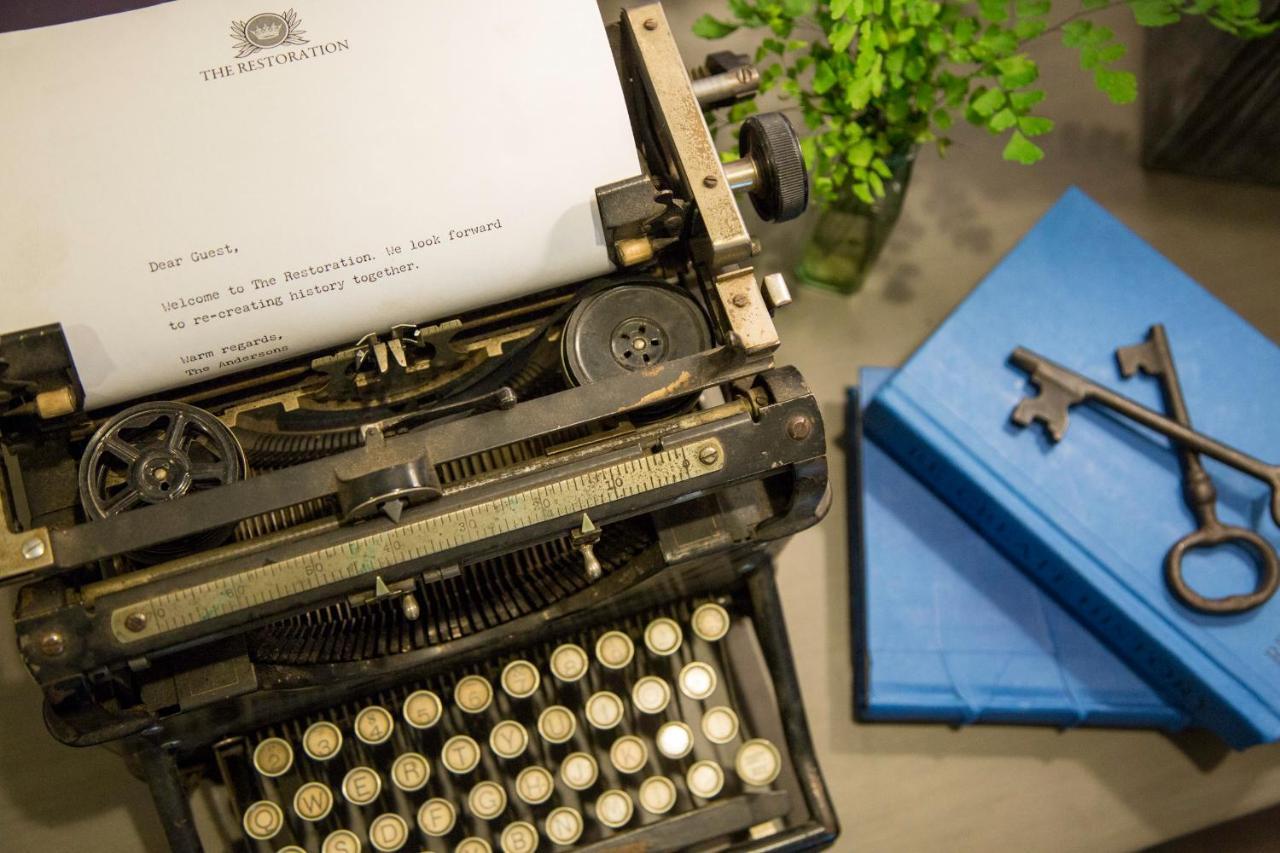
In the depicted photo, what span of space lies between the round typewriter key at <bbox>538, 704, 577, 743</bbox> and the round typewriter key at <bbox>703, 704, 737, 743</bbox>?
0.75 ft

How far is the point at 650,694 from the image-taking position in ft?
5.69

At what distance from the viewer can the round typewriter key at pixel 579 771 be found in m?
1.71

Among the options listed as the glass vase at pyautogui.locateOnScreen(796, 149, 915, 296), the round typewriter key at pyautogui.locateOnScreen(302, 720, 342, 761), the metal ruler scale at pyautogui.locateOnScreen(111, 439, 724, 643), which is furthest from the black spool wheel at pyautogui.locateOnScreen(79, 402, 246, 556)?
the glass vase at pyautogui.locateOnScreen(796, 149, 915, 296)

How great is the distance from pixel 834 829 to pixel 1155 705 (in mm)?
689

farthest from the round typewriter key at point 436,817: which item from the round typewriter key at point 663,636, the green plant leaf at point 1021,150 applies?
the green plant leaf at point 1021,150

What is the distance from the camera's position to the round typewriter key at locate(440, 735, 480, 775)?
1689 mm

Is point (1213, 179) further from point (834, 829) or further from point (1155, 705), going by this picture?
point (834, 829)

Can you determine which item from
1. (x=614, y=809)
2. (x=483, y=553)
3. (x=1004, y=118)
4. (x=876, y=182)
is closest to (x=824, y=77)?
(x=876, y=182)

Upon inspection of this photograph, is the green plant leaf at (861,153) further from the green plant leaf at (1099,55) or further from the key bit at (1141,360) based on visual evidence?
the key bit at (1141,360)

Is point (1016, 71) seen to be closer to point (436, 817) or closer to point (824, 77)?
point (824, 77)

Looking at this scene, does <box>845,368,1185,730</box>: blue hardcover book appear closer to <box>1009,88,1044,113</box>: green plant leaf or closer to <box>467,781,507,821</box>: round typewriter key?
<box>1009,88,1044,113</box>: green plant leaf

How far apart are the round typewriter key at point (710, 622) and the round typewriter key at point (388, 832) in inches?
23.1

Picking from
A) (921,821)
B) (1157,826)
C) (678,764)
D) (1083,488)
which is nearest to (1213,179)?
(1083,488)

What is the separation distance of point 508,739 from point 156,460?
72 centimetres
